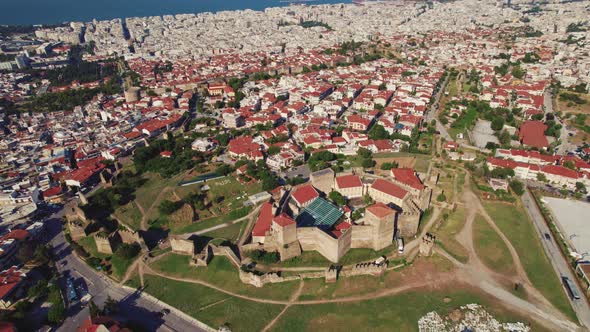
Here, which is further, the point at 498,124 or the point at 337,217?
the point at 498,124

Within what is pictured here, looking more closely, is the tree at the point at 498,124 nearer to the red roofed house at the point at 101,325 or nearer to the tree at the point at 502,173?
the tree at the point at 502,173

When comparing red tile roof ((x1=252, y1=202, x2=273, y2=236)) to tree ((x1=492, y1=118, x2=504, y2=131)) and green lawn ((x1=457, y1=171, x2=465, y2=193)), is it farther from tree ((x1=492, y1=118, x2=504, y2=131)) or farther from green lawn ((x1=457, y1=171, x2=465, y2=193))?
tree ((x1=492, y1=118, x2=504, y2=131))

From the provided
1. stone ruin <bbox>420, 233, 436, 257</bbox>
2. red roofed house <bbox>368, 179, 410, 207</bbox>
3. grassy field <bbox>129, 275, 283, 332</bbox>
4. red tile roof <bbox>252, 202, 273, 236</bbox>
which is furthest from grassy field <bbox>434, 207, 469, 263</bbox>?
grassy field <bbox>129, 275, 283, 332</bbox>

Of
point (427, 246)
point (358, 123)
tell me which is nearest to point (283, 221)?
point (427, 246)

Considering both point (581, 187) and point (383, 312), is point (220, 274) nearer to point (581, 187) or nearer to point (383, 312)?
point (383, 312)

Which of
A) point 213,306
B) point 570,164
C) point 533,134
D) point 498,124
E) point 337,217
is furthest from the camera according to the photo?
point 498,124
